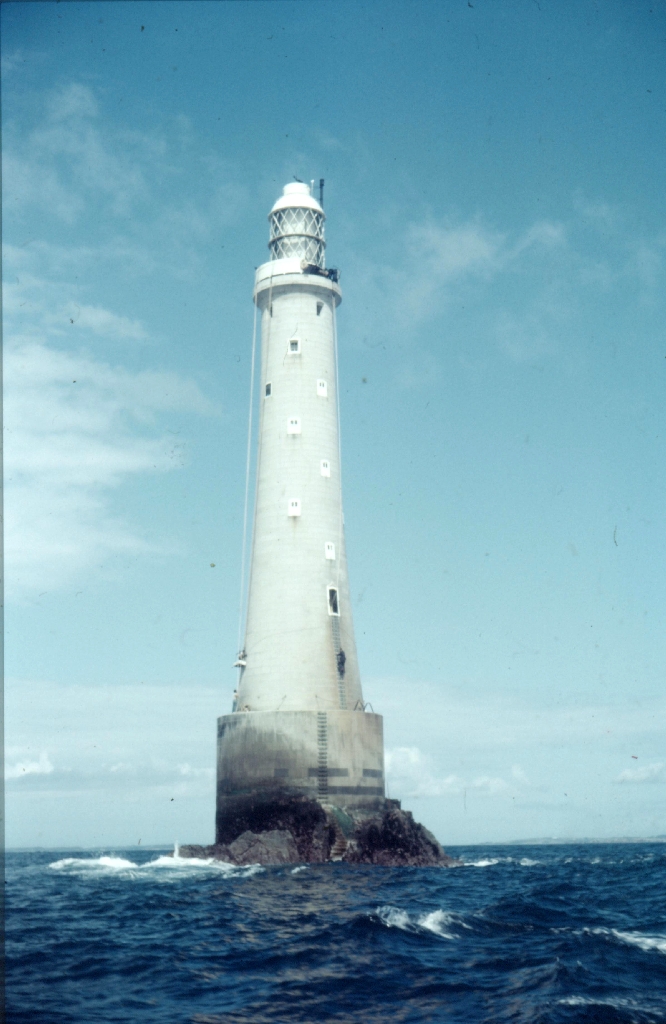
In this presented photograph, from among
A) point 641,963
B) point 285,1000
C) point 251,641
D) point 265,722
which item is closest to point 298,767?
point 265,722

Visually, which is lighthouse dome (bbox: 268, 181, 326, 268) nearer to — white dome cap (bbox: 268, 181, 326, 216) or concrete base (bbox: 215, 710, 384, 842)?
white dome cap (bbox: 268, 181, 326, 216)

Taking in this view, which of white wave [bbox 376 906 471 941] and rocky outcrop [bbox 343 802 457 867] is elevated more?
white wave [bbox 376 906 471 941]

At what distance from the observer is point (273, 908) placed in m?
26.3

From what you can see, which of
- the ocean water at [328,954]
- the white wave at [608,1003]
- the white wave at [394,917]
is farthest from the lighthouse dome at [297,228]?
the white wave at [608,1003]

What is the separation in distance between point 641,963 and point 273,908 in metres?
11.0

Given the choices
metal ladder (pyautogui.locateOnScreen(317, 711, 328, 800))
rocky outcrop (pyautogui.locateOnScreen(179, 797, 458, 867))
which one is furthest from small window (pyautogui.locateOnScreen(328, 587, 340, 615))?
rocky outcrop (pyautogui.locateOnScreen(179, 797, 458, 867))

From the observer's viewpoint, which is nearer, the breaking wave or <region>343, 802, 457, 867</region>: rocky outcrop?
the breaking wave

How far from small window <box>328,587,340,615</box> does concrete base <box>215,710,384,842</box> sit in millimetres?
5208

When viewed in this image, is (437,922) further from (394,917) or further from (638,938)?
(638,938)

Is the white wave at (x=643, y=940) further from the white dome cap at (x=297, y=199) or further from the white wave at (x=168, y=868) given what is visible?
the white dome cap at (x=297, y=199)

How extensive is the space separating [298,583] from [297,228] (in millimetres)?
20408

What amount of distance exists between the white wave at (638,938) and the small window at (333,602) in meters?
26.4

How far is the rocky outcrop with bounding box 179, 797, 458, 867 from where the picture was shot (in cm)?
4209

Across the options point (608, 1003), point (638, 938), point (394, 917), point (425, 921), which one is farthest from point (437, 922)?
point (608, 1003)
